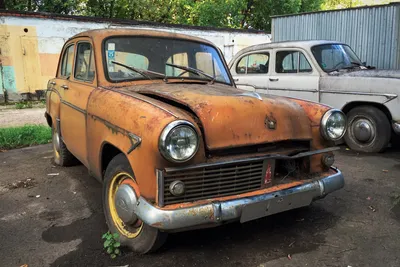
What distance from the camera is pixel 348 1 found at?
28672 mm

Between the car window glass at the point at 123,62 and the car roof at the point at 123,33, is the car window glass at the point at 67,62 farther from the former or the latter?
the car window glass at the point at 123,62

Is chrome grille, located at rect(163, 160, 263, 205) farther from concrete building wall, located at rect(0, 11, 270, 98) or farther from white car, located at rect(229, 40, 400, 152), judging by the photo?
concrete building wall, located at rect(0, 11, 270, 98)

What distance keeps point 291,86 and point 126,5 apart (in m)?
15.2

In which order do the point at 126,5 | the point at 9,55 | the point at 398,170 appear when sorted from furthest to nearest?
the point at 126,5 < the point at 9,55 < the point at 398,170

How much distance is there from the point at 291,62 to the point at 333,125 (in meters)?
3.94

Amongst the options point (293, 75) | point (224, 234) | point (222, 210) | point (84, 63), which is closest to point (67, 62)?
point (84, 63)

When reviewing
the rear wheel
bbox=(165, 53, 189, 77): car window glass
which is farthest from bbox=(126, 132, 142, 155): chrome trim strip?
the rear wheel

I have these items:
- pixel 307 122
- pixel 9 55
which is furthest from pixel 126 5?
pixel 307 122

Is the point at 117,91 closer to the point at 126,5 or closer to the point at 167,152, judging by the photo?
the point at 167,152

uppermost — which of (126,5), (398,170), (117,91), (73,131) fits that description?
(126,5)

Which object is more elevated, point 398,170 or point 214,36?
point 214,36

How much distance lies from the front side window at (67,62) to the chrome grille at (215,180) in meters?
2.56

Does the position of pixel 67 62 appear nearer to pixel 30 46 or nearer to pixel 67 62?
pixel 67 62

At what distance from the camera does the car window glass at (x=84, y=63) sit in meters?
3.75
